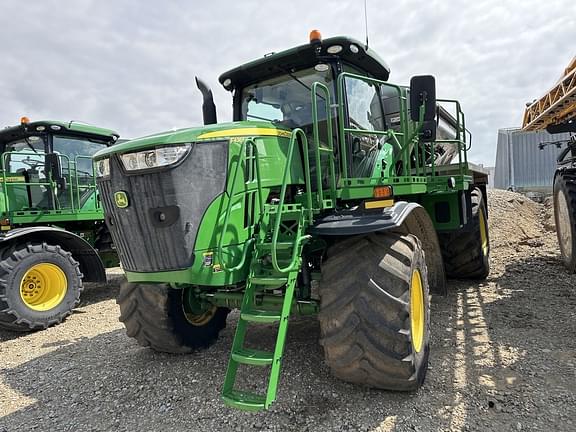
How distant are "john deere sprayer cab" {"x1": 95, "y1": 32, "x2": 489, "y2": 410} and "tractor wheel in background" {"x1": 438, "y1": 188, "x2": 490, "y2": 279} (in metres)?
2.03

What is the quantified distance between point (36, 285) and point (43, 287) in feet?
0.32

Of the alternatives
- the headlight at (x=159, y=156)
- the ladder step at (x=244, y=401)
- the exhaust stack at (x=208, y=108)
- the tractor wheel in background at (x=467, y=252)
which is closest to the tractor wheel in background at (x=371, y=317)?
the ladder step at (x=244, y=401)

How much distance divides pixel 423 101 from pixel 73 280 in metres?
5.12

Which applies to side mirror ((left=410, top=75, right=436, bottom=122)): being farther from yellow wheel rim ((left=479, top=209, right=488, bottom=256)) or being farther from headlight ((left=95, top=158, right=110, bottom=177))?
yellow wheel rim ((left=479, top=209, right=488, bottom=256))

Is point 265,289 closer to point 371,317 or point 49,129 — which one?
point 371,317

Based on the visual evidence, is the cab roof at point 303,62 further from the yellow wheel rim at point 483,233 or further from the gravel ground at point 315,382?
the yellow wheel rim at point 483,233

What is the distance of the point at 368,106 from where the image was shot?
13.8 feet

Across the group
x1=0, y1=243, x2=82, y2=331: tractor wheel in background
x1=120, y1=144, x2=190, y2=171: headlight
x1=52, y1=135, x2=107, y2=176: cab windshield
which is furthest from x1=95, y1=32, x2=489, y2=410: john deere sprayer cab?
x1=52, y1=135, x2=107, y2=176: cab windshield

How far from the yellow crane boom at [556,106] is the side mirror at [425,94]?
3424 millimetres

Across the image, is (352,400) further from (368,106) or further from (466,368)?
(368,106)

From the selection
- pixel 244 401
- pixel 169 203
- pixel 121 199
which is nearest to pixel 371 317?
pixel 244 401

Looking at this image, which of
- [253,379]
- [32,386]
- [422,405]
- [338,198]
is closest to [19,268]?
[32,386]

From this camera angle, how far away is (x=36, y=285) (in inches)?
227

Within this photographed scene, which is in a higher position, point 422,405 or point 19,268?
point 19,268
